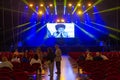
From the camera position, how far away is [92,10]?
1702 inches

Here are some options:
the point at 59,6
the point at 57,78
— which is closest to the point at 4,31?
the point at 59,6

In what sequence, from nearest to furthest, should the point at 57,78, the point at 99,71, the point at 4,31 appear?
the point at 99,71 → the point at 57,78 → the point at 4,31

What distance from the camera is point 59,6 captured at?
4441 centimetres

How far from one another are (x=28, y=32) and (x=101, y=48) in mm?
9161

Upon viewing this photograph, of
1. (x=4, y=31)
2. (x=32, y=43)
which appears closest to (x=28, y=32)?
(x=32, y=43)

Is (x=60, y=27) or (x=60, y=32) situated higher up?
(x=60, y=27)

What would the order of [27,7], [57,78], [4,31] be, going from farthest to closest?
[27,7] → [4,31] → [57,78]

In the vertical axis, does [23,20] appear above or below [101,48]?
above

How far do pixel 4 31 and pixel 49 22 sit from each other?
236 inches

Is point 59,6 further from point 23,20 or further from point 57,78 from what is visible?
point 57,78

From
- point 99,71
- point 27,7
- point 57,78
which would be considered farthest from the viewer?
point 27,7

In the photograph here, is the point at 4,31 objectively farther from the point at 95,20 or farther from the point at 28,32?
the point at 95,20

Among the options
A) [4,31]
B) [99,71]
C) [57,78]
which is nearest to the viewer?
[99,71]

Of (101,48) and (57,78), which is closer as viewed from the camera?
(57,78)
